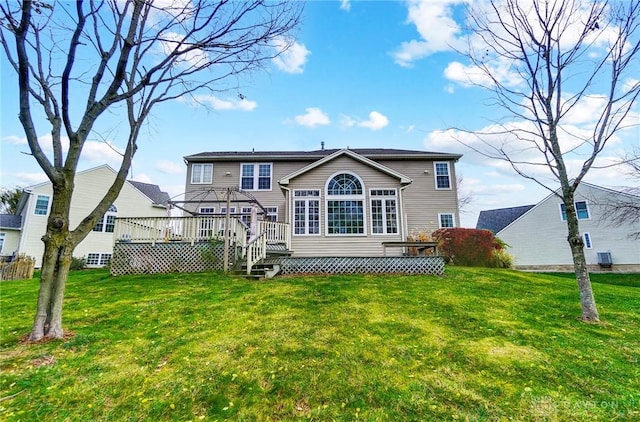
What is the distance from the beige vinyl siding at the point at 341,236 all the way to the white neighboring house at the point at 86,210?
13566 mm

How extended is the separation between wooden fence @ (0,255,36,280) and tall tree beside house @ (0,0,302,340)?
12116mm

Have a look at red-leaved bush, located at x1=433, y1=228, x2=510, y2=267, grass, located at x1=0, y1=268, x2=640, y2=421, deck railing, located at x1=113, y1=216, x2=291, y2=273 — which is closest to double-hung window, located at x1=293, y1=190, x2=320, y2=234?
deck railing, located at x1=113, y1=216, x2=291, y2=273

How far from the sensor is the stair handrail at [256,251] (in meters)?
9.54

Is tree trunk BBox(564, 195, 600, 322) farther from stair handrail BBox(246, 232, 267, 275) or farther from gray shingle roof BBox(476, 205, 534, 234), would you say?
gray shingle roof BBox(476, 205, 534, 234)

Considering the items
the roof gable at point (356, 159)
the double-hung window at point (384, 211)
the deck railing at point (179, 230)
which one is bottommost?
the deck railing at point (179, 230)

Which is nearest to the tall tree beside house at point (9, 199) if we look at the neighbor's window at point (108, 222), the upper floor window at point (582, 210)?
Answer: the neighbor's window at point (108, 222)

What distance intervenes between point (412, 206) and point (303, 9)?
13.0 meters

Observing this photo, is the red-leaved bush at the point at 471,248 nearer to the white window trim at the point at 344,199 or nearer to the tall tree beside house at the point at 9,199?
the white window trim at the point at 344,199

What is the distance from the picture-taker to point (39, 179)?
2009 centimetres

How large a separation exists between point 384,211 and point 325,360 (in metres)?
9.67

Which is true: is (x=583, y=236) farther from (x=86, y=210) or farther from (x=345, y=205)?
(x=86, y=210)

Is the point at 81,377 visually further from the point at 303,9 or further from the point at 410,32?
the point at 410,32

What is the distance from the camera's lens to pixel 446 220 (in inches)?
679

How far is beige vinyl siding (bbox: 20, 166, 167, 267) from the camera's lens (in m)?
18.4
